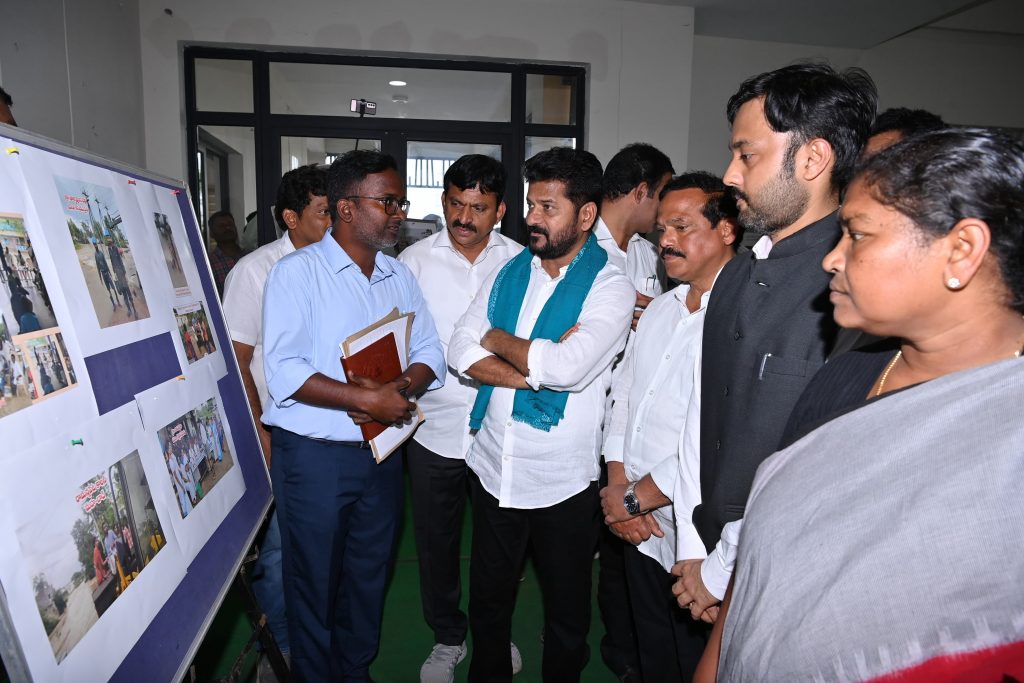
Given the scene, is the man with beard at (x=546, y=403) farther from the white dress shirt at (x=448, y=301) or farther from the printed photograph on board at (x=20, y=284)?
the printed photograph on board at (x=20, y=284)

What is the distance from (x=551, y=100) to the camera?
5828 mm

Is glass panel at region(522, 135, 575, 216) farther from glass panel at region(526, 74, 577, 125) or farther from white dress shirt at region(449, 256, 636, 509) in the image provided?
white dress shirt at region(449, 256, 636, 509)

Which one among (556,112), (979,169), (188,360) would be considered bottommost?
(188,360)

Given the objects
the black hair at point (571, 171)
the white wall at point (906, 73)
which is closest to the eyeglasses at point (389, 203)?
the black hair at point (571, 171)

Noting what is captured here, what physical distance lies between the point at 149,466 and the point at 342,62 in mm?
5017

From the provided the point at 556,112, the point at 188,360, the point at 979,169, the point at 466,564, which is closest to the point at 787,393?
the point at 979,169

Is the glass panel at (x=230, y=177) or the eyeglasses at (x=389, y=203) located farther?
the glass panel at (x=230, y=177)

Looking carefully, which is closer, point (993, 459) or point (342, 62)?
point (993, 459)

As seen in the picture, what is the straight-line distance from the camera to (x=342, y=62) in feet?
17.9

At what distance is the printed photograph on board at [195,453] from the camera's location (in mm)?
1387

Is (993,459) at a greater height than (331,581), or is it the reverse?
(993,459)

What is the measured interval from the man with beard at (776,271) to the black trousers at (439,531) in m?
1.27

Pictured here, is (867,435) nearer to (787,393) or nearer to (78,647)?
(787,393)

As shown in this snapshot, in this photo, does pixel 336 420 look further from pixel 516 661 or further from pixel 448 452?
pixel 516 661
